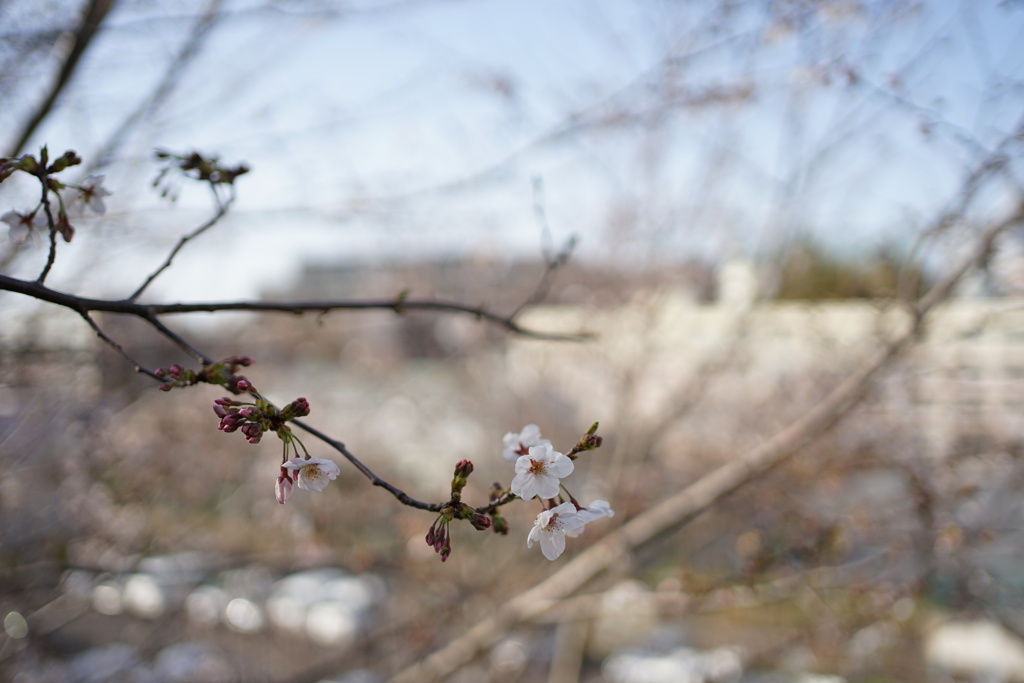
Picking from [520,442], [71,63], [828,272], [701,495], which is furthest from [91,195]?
[828,272]

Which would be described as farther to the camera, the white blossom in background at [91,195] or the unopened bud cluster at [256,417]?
the white blossom in background at [91,195]

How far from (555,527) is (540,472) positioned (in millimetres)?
92

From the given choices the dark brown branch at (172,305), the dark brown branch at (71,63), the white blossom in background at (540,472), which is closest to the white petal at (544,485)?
the white blossom in background at (540,472)

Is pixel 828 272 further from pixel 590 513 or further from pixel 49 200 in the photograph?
pixel 49 200

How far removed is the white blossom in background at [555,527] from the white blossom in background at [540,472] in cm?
4

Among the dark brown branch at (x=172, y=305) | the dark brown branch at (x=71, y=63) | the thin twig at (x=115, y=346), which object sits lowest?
the thin twig at (x=115, y=346)

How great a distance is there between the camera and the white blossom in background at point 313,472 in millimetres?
810

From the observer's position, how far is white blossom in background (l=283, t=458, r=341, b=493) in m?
0.81

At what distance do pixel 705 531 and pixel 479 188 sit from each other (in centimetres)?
322

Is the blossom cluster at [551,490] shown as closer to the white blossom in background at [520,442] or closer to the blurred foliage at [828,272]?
the white blossom in background at [520,442]

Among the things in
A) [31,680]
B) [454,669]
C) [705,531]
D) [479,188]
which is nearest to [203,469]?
[31,680]

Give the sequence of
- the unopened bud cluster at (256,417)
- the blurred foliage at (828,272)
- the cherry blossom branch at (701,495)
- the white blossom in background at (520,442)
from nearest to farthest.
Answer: the unopened bud cluster at (256,417)
the white blossom in background at (520,442)
the cherry blossom branch at (701,495)
the blurred foliage at (828,272)

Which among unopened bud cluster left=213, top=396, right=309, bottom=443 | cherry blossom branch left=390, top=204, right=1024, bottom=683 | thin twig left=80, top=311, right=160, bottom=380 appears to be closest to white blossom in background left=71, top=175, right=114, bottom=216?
thin twig left=80, top=311, right=160, bottom=380

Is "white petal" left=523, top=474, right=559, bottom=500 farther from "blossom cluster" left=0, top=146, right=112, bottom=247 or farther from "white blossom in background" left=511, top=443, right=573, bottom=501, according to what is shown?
"blossom cluster" left=0, top=146, right=112, bottom=247
